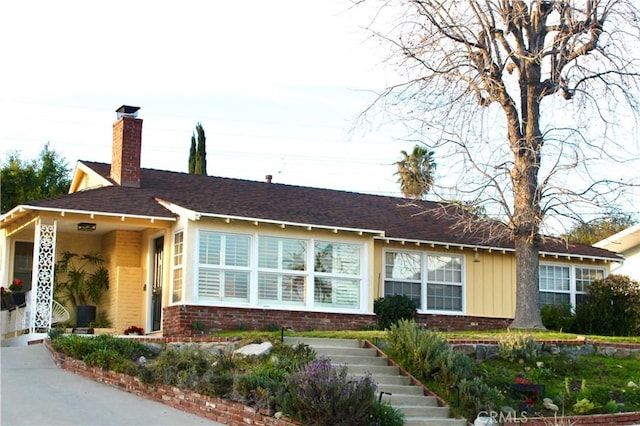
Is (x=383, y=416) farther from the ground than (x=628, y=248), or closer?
closer

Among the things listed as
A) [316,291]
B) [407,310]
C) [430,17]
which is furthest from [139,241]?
[430,17]

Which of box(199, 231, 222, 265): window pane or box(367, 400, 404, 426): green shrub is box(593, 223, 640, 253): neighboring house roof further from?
box(367, 400, 404, 426): green shrub

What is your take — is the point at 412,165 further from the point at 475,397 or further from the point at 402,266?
the point at 475,397

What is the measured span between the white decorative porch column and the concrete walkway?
3.70 meters

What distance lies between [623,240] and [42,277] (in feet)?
65.1

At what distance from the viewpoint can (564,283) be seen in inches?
1053

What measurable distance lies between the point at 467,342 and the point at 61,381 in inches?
291

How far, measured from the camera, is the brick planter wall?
43.6ft

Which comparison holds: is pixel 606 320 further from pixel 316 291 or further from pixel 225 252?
pixel 225 252

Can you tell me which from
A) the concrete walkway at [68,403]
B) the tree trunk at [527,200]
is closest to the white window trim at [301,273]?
the tree trunk at [527,200]

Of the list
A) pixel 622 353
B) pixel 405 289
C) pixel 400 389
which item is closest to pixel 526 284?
pixel 405 289

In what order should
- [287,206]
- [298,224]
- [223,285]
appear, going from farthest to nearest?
[287,206], [298,224], [223,285]

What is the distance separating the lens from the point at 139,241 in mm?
23375

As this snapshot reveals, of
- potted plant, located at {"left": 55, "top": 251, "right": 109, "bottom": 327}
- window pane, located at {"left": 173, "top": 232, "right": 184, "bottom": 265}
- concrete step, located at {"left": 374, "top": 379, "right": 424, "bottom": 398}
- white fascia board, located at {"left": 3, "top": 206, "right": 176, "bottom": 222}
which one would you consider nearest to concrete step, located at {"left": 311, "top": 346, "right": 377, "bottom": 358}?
concrete step, located at {"left": 374, "top": 379, "right": 424, "bottom": 398}
